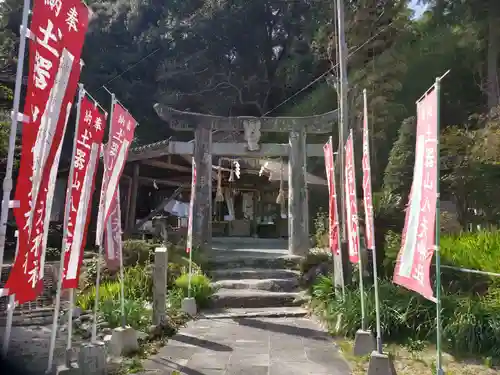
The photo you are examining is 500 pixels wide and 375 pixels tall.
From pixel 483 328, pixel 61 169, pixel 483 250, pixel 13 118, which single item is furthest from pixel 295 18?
pixel 13 118

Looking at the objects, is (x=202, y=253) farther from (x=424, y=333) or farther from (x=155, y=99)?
(x=155, y=99)

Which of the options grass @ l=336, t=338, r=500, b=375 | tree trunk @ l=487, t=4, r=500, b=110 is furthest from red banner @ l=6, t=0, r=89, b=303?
tree trunk @ l=487, t=4, r=500, b=110

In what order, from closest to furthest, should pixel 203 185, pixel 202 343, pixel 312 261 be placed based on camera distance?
pixel 202 343, pixel 312 261, pixel 203 185

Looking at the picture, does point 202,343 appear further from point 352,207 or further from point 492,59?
point 492,59

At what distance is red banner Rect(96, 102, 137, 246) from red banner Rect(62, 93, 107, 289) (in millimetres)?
453

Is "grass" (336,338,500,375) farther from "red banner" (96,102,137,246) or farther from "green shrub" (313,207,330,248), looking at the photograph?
"green shrub" (313,207,330,248)

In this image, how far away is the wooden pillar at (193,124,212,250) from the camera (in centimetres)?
1292

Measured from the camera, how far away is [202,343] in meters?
6.82

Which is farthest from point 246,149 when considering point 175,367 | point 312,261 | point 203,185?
point 175,367

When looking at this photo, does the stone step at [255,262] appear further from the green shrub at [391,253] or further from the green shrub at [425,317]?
the green shrub at [425,317]

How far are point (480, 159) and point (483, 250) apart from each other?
5194 millimetres

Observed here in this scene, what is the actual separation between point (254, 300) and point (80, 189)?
5252mm

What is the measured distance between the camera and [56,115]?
4.22 metres

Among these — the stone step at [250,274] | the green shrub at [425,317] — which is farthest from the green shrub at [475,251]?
the stone step at [250,274]
